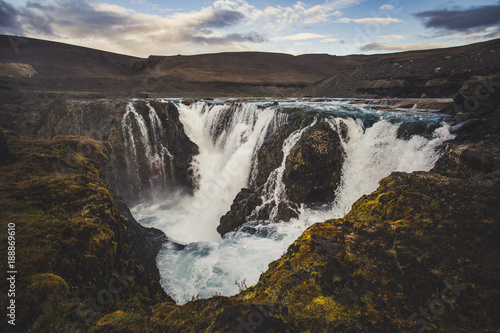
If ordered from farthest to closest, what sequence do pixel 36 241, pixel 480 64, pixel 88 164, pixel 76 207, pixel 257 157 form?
1. pixel 480 64
2. pixel 257 157
3. pixel 88 164
4. pixel 76 207
5. pixel 36 241

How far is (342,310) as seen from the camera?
2885 mm

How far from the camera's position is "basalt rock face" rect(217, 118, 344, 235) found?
1089 centimetres

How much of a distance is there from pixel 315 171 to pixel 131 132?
1295 cm

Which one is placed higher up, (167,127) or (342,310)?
(167,127)

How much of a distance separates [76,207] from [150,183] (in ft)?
42.2

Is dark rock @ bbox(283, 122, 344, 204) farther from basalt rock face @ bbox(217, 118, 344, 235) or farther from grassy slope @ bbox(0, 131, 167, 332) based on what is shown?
grassy slope @ bbox(0, 131, 167, 332)

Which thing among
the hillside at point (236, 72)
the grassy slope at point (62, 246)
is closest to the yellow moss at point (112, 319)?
the grassy slope at point (62, 246)

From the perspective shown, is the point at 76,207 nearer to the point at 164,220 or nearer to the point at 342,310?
the point at 342,310

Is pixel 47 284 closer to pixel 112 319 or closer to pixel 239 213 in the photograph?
pixel 112 319

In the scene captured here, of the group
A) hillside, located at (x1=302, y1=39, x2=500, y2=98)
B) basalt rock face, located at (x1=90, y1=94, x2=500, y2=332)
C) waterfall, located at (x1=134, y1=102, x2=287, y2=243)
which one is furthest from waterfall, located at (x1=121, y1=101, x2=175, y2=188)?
hillside, located at (x1=302, y1=39, x2=500, y2=98)

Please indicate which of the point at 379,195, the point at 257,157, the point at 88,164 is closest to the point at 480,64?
the point at 257,157

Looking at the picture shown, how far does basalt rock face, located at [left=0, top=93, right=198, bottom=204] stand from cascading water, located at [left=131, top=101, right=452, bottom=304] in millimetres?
1366

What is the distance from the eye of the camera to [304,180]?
36.1 ft

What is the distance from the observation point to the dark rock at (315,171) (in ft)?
35.8
